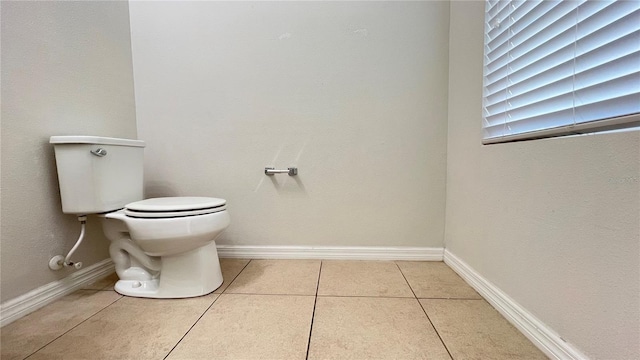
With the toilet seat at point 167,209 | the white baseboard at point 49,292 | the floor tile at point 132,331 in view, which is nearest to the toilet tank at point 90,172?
the toilet seat at point 167,209

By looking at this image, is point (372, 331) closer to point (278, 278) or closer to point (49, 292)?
point (278, 278)

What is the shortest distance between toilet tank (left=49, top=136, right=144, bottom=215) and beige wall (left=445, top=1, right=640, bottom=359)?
65.7 inches

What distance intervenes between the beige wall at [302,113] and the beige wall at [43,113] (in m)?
0.27

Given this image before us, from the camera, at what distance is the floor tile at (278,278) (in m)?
1.19

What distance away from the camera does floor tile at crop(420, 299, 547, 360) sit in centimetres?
80

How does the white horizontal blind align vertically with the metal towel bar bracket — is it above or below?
above

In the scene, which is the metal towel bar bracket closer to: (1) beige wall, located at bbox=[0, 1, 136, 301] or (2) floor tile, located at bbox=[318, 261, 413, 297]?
(2) floor tile, located at bbox=[318, 261, 413, 297]

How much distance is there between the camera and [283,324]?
939 mm

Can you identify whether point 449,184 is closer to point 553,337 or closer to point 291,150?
point 553,337

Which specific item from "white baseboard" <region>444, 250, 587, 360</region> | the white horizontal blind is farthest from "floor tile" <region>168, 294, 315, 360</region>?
the white horizontal blind

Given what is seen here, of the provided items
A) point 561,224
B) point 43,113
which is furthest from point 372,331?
point 43,113

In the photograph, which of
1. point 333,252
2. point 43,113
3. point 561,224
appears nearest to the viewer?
point 561,224

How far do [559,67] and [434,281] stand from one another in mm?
990

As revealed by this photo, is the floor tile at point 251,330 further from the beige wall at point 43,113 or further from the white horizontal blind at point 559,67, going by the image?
the white horizontal blind at point 559,67
